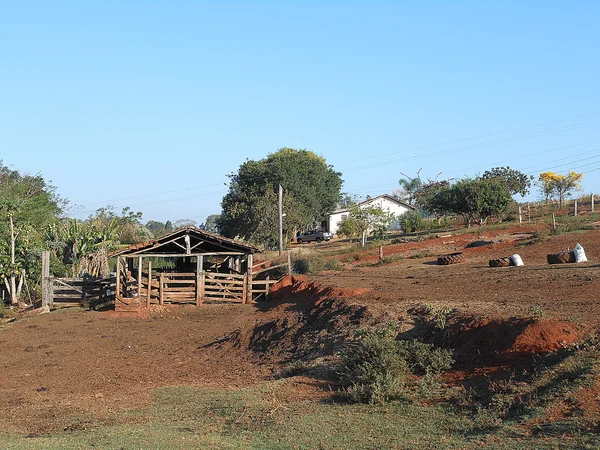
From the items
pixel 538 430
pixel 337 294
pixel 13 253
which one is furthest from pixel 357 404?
pixel 13 253

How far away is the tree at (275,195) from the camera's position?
181ft

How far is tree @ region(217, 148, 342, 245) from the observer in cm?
5525

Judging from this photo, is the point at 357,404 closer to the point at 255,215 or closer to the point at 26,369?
the point at 26,369

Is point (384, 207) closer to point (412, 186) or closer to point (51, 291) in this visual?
point (412, 186)

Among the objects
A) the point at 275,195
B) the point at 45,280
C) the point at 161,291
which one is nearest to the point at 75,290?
the point at 45,280

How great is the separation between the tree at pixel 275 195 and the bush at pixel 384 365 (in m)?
40.7

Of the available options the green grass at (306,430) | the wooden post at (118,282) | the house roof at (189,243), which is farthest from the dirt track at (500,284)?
the wooden post at (118,282)

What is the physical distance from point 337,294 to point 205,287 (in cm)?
772

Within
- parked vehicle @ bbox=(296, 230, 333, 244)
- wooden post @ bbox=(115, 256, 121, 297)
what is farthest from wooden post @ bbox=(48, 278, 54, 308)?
parked vehicle @ bbox=(296, 230, 333, 244)

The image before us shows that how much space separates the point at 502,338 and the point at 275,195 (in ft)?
150

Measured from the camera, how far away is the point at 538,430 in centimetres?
930

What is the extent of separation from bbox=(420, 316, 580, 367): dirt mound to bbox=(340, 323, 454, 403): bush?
18.2 inches

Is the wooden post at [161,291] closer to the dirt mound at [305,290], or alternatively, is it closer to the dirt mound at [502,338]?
the dirt mound at [305,290]

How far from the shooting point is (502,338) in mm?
13102
